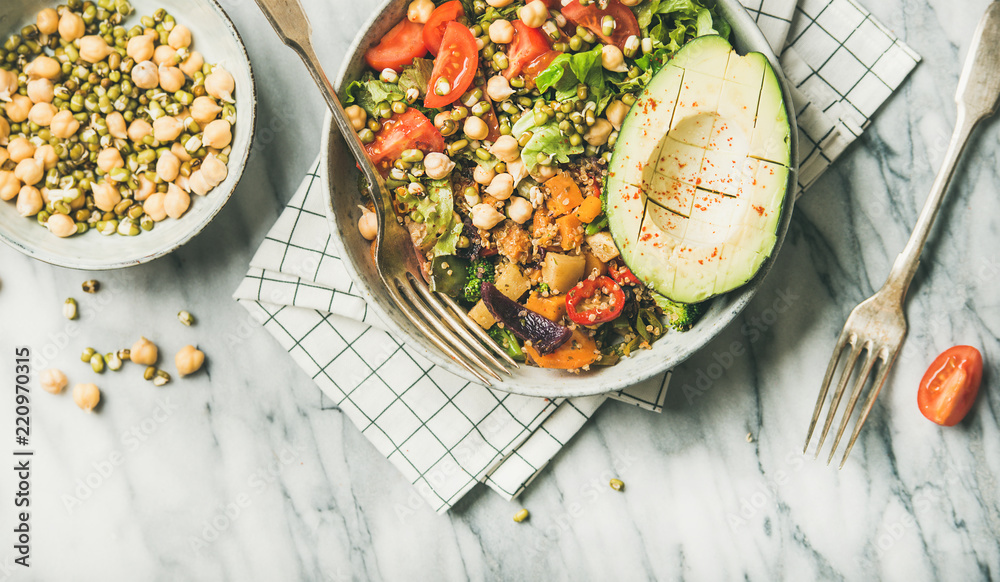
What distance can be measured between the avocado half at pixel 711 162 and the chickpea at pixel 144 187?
2.28m

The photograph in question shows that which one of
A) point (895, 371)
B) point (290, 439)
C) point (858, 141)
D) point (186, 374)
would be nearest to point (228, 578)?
point (290, 439)

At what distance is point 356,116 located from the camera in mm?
2480

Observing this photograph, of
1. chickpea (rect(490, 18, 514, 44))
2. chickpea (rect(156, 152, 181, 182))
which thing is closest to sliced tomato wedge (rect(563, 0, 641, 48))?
chickpea (rect(490, 18, 514, 44))

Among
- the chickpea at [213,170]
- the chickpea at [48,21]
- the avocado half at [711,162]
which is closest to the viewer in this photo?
the avocado half at [711,162]

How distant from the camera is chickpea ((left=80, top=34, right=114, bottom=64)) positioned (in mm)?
3072

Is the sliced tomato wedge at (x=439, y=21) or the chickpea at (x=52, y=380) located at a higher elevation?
the sliced tomato wedge at (x=439, y=21)

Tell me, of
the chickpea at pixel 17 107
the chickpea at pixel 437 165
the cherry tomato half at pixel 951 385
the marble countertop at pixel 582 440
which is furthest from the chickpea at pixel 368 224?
the cherry tomato half at pixel 951 385

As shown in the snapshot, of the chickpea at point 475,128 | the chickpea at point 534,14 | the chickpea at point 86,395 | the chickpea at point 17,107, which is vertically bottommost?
the chickpea at point 86,395

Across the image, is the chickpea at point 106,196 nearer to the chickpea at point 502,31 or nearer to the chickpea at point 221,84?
the chickpea at point 221,84

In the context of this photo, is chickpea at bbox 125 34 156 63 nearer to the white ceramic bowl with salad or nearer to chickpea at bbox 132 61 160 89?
chickpea at bbox 132 61 160 89

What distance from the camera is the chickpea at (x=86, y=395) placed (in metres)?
3.25

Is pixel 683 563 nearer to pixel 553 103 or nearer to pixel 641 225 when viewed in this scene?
pixel 641 225

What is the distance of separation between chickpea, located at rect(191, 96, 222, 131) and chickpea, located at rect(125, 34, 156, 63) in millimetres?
375

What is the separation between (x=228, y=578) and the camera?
130 inches
